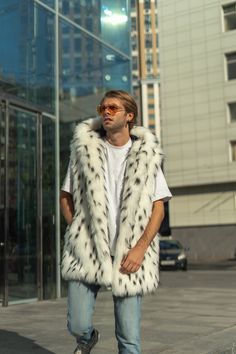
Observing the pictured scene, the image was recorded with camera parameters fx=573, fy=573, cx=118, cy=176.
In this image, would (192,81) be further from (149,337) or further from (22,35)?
(149,337)

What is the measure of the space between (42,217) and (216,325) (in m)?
4.62

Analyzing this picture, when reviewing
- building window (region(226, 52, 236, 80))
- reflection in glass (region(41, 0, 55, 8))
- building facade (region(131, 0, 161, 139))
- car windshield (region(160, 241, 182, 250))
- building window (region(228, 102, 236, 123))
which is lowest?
car windshield (region(160, 241, 182, 250))

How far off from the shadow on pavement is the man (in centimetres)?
229

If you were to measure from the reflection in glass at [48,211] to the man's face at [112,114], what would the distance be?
7616mm

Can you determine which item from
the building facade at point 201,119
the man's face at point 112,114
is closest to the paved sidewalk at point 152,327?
the man's face at point 112,114

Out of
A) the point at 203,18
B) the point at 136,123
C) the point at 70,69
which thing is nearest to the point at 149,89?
the point at 203,18

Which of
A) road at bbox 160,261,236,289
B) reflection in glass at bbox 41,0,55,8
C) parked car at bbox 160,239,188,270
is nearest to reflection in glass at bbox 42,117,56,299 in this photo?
reflection in glass at bbox 41,0,55,8

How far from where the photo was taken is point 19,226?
1046 centimetres

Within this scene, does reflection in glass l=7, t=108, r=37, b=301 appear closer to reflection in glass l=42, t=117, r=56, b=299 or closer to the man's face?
→ reflection in glass l=42, t=117, r=56, b=299

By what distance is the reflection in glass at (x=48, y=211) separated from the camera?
1101cm

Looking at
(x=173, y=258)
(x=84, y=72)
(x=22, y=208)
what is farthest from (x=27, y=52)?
(x=173, y=258)

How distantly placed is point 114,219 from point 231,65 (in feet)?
126

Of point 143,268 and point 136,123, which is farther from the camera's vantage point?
point 136,123

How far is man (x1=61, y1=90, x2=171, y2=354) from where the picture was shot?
3.38 meters
